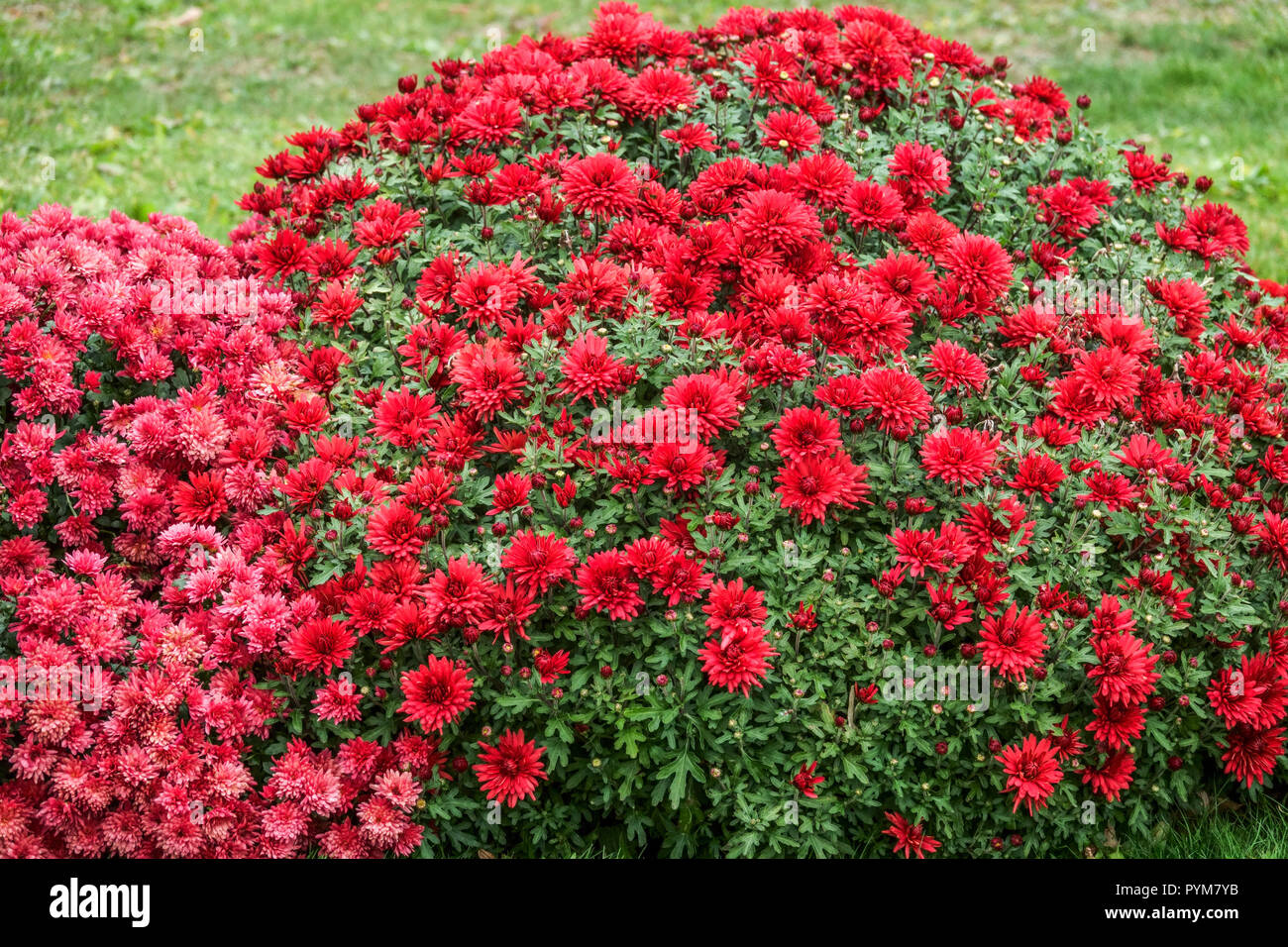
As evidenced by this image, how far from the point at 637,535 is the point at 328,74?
781 cm

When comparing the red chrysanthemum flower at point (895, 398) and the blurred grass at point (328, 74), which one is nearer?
the red chrysanthemum flower at point (895, 398)

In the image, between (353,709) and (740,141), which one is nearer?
(353,709)

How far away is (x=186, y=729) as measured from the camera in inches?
119

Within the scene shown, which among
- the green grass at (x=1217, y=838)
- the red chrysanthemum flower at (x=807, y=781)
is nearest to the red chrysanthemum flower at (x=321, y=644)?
the red chrysanthemum flower at (x=807, y=781)

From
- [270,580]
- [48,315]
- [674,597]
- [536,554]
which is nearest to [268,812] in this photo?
→ [270,580]

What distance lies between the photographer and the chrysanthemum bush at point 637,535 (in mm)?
2959

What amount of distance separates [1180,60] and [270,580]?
9114mm

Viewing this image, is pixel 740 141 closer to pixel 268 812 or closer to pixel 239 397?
pixel 239 397

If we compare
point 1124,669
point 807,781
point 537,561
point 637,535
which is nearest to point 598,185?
point 637,535

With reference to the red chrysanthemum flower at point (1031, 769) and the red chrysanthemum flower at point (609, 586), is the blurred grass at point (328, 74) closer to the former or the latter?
the red chrysanthemum flower at point (1031, 769)

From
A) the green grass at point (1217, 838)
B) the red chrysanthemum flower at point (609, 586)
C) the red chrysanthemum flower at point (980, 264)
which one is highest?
the red chrysanthemum flower at point (980, 264)

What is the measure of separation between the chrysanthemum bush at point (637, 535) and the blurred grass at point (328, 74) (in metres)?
3.48

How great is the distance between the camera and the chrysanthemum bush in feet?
9.71

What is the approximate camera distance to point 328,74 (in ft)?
31.3
